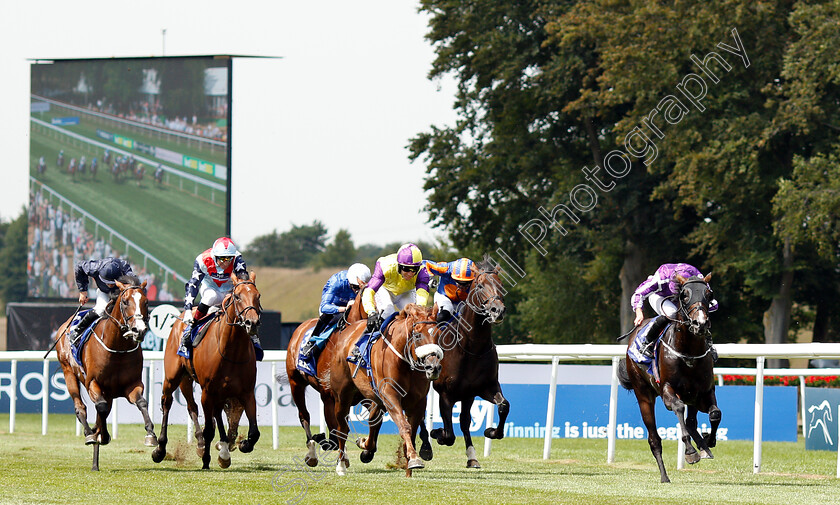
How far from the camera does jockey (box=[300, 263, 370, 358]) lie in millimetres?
11008

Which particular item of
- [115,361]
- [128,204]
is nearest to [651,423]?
[115,361]

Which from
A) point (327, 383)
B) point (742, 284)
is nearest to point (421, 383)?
point (327, 383)

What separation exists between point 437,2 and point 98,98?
10.00m

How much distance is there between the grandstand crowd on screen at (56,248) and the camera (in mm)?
25312

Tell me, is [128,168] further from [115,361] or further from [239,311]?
[239,311]

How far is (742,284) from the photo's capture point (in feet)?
96.1

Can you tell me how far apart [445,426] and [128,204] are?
1600cm

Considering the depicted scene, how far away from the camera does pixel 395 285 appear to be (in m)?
10.4

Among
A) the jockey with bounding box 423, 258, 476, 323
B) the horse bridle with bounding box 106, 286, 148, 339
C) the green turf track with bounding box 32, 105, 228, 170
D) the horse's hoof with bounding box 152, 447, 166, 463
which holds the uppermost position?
the green turf track with bounding box 32, 105, 228, 170

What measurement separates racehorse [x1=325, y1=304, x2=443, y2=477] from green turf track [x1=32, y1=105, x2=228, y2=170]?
14.2 meters

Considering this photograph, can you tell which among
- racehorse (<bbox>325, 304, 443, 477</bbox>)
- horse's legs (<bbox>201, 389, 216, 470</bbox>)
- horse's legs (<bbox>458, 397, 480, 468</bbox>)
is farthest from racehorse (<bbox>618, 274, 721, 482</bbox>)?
horse's legs (<bbox>201, 389, 216, 470</bbox>)

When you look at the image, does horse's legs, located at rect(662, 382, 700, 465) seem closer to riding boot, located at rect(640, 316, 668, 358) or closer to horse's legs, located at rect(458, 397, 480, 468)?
riding boot, located at rect(640, 316, 668, 358)

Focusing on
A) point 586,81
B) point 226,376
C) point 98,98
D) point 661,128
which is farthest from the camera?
point 586,81

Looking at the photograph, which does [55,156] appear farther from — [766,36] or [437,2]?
[766,36]
